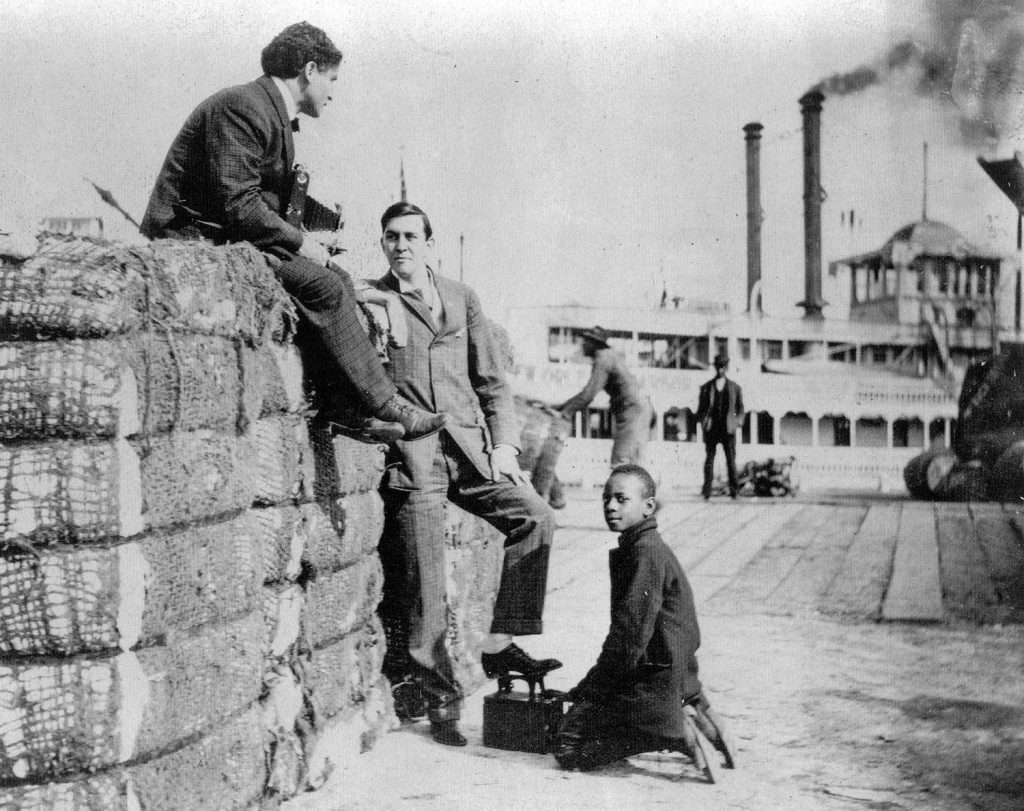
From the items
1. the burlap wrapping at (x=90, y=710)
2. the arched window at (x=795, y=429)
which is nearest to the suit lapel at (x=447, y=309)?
the burlap wrapping at (x=90, y=710)

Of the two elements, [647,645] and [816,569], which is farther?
[816,569]

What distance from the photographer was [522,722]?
129 inches

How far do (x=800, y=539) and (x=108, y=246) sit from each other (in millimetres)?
6427

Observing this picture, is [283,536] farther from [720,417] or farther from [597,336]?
[720,417]

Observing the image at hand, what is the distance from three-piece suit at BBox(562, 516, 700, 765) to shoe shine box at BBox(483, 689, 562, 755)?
13 centimetres

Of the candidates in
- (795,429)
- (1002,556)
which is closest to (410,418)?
(1002,556)

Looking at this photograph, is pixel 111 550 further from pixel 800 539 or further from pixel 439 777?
pixel 800 539

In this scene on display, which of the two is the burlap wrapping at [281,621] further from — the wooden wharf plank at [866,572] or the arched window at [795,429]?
the arched window at [795,429]

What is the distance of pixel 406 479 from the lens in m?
3.53

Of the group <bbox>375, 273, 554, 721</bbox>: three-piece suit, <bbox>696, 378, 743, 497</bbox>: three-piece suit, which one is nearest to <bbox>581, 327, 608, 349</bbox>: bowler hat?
<bbox>375, 273, 554, 721</bbox>: three-piece suit

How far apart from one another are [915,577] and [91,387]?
5.45m

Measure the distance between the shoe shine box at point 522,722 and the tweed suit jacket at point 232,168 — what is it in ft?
5.70

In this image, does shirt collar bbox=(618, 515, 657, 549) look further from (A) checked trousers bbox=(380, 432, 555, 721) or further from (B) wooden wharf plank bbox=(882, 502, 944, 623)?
(B) wooden wharf plank bbox=(882, 502, 944, 623)

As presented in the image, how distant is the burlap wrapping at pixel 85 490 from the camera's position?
2.03m
